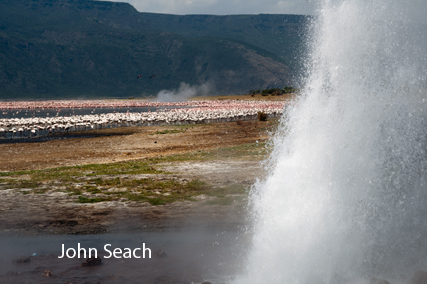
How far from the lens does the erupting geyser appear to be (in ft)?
26.9

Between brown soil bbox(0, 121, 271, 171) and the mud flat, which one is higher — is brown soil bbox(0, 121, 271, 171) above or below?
below

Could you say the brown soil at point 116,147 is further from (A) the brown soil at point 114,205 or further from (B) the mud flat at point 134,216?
(B) the mud flat at point 134,216

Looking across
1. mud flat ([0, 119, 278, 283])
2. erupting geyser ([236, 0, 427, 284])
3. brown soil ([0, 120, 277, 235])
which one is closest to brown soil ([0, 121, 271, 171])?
brown soil ([0, 120, 277, 235])

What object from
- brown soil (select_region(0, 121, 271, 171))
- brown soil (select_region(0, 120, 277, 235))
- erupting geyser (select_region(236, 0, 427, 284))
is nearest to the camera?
erupting geyser (select_region(236, 0, 427, 284))

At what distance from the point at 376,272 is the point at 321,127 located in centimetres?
302

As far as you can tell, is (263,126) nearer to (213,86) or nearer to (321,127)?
(321,127)

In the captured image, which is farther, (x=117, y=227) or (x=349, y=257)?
(x=117, y=227)

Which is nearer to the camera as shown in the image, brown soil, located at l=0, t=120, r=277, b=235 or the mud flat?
the mud flat

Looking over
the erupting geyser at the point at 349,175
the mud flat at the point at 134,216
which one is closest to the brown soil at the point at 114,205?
the mud flat at the point at 134,216

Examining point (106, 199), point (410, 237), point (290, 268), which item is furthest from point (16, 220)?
point (410, 237)

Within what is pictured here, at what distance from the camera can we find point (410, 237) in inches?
346

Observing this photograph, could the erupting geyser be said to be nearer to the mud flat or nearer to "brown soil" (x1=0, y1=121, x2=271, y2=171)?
the mud flat

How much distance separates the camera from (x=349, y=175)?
9.02 m

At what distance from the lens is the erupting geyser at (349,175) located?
26.9 ft
